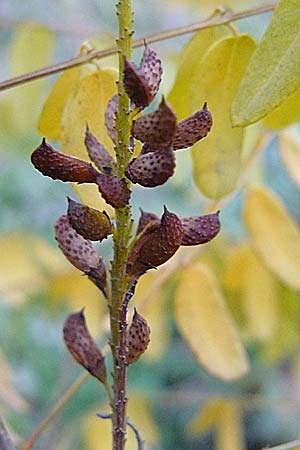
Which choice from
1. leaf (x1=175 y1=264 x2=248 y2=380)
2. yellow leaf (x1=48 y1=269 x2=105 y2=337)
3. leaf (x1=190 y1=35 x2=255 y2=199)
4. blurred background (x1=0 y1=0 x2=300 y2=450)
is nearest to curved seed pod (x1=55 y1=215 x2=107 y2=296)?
leaf (x1=190 y1=35 x2=255 y2=199)

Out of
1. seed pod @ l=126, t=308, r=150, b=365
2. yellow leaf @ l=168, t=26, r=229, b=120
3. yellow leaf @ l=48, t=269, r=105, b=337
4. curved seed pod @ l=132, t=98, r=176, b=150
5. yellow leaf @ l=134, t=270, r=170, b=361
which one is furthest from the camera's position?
yellow leaf @ l=48, t=269, r=105, b=337

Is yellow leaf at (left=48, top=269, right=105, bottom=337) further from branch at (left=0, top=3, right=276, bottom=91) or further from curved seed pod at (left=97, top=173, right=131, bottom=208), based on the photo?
curved seed pod at (left=97, top=173, right=131, bottom=208)

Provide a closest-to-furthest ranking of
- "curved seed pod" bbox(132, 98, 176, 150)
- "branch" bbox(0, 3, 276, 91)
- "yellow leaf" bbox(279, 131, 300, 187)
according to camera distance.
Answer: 1. "curved seed pod" bbox(132, 98, 176, 150)
2. "branch" bbox(0, 3, 276, 91)
3. "yellow leaf" bbox(279, 131, 300, 187)

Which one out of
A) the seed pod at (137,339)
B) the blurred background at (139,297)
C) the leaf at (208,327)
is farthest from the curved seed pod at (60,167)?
the leaf at (208,327)

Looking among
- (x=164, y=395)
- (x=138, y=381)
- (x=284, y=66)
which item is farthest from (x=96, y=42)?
(x=138, y=381)

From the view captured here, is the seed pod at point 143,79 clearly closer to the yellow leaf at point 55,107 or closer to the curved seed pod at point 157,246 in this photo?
the curved seed pod at point 157,246
